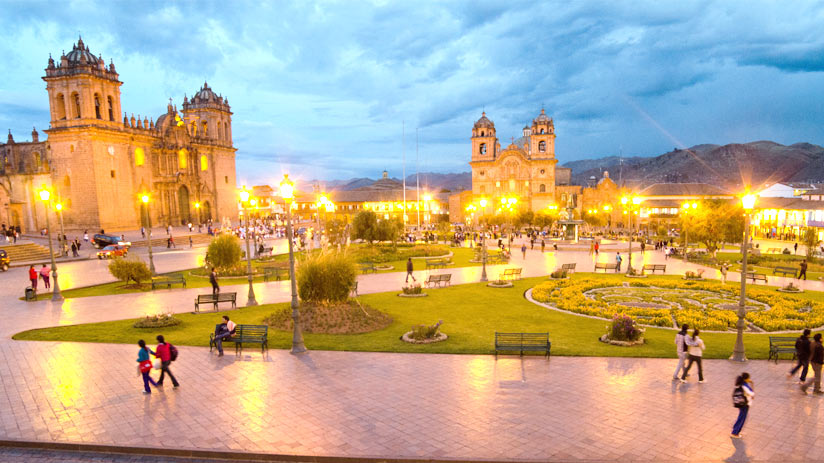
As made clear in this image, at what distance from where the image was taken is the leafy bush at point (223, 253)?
23578 mm

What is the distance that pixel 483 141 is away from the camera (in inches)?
3145

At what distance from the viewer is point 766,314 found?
14.9m

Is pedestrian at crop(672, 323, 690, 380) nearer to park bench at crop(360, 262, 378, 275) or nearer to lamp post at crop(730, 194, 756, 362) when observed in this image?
lamp post at crop(730, 194, 756, 362)

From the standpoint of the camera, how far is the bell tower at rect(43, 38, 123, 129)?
144 ft

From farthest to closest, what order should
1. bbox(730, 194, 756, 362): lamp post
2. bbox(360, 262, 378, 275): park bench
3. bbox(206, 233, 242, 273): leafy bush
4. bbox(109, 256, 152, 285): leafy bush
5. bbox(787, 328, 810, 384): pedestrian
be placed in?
bbox(360, 262, 378, 275): park bench < bbox(206, 233, 242, 273): leafy bush < bbox(109, 256, 152, 285): leafy bush < bbox(730, 194, 756, 362): lamp post < bbox(787, 328, 810, 384): pedestrian

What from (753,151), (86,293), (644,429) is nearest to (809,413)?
(644,429)

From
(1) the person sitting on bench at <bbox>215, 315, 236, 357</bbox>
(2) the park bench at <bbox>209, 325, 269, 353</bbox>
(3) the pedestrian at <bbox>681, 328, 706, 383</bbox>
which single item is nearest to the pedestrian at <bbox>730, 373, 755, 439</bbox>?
(3) the pedestrian at <bbox>681, 328, 706, 383</bbox>

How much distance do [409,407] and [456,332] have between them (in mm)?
5371

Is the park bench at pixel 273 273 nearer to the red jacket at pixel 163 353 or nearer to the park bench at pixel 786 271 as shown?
the red jacket at pixel 163 353

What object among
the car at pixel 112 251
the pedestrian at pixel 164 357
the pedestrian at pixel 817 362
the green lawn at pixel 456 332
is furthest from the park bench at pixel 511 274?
the car at pixel 112 251

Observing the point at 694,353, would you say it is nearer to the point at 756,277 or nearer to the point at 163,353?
the point at 163,353

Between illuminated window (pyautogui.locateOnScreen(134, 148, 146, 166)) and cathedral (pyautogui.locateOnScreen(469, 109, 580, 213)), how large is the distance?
51.1m

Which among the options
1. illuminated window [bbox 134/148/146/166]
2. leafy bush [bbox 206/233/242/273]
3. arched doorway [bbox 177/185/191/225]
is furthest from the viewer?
arched doorway [bbox 177/185/191/225]

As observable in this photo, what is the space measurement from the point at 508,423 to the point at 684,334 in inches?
195
